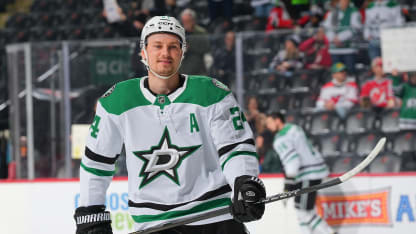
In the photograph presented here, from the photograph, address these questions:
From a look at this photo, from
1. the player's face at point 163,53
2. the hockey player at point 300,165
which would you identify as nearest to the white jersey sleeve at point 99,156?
the player's face at point 163,53

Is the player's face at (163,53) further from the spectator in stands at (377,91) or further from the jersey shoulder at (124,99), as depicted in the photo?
the spectator in stands at (377,91)

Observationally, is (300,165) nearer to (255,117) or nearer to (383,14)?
(255,117)

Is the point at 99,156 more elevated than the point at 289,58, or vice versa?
the point at 289,58

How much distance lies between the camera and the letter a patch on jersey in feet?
9.84

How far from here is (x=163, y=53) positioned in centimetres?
304

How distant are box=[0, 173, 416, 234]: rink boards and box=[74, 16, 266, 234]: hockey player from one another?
3.38m

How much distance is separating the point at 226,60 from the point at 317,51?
31.5 inches

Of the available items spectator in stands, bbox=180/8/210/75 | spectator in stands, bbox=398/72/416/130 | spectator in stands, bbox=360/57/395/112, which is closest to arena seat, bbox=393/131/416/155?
spectator in stands, bbox=398/72/416/130

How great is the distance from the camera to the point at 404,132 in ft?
22.8

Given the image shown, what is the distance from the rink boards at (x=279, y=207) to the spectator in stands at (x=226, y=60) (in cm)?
104

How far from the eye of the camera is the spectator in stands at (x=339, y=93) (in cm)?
719

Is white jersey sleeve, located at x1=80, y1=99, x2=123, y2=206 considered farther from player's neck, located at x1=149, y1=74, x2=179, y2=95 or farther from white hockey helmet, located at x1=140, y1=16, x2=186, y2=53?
white hockey helmet, located at x1=140, y1=16, x2=186, y2=53

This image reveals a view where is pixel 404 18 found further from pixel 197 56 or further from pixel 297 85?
pixel 197 56

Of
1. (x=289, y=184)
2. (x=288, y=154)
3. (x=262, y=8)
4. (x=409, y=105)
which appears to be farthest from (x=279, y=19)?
(x=289, y=184)
